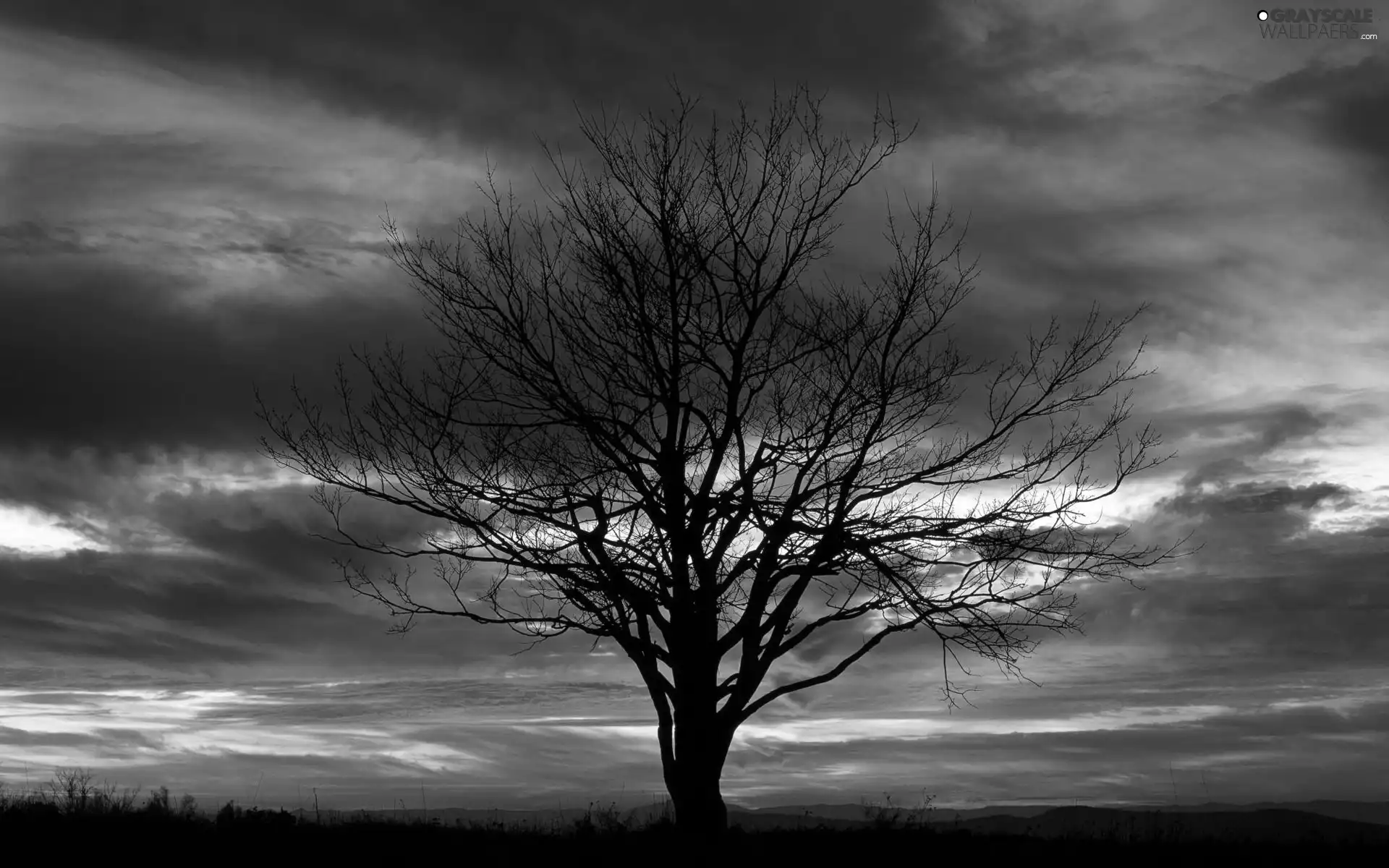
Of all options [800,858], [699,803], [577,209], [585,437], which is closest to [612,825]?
[699,803]

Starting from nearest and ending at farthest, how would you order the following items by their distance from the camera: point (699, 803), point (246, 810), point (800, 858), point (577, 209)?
point (800, 858) < point (246, 810) < point (699, 803) < point (577, 209)

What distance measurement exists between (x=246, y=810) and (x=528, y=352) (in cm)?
640

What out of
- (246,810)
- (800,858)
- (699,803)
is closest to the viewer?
(800,858)

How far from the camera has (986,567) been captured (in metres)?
14.5

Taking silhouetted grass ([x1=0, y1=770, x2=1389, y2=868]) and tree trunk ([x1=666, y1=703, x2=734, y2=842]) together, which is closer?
silhouetted grass ([x1=0, y1=770, x2=1389, y2=868])

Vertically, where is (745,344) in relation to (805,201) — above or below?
below

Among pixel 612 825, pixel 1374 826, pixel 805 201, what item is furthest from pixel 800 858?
pixel 1374 826

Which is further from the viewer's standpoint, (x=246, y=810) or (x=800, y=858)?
(x=246, y=810)

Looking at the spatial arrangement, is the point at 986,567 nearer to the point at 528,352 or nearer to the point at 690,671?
the point at 690,671

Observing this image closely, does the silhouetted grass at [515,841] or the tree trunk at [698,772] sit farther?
the tree trunk at [698,772]

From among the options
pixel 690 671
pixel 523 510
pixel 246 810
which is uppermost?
pixel 523 510

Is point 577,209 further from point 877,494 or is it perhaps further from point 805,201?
point 877,494

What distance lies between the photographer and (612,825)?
46.9 feet

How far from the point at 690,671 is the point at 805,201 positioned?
6399mm
